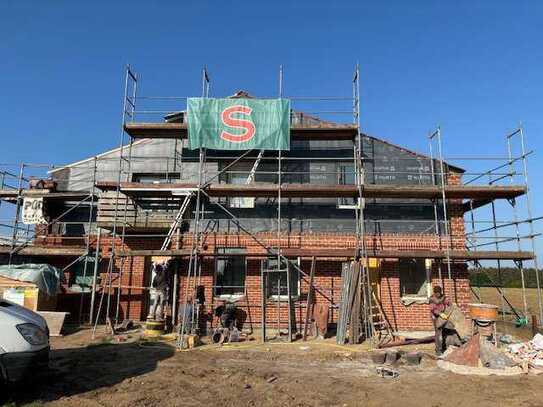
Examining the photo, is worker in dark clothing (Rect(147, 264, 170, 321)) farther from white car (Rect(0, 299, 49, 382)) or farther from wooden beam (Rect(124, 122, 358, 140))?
white car (Rect(0, 299, 49, 382))

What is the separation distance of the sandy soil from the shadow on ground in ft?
0.05

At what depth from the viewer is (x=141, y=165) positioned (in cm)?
1664

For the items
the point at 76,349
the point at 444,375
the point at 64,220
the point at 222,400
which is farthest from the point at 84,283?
the point at 444,375

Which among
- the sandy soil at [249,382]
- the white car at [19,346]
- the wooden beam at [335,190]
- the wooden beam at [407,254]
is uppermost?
the wooden beam at [335,190]

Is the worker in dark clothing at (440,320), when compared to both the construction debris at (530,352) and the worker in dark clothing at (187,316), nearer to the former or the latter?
the construction debris at (530,352)

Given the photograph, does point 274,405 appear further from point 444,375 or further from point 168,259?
point 168,259

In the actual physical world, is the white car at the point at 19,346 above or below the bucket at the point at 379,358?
above

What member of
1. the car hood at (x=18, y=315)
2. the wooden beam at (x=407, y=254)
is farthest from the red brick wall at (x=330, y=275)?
the car hood at (x=18, y=315)

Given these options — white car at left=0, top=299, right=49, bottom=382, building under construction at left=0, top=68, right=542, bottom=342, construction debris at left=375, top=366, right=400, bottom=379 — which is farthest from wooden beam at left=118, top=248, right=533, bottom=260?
white car at left=0, top=299, right=49, bottom=382

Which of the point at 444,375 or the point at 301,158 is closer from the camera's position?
the point at 444,375

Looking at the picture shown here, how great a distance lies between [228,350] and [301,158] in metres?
6.86

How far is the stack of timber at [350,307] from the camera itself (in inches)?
491

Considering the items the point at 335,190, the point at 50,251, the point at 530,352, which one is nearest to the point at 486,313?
the point at 530,352

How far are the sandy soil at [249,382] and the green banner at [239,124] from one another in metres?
6.76
